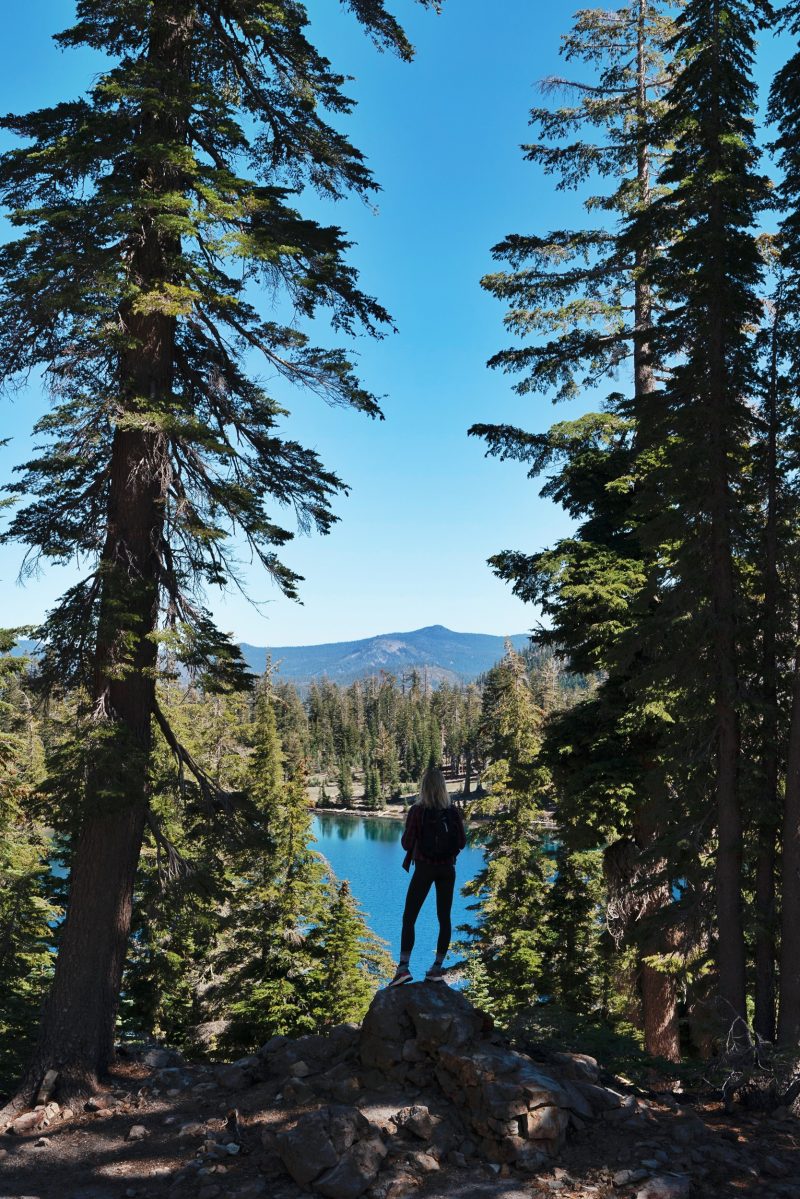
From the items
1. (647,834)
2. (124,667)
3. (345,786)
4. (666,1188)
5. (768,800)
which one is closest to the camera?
(666,1188)

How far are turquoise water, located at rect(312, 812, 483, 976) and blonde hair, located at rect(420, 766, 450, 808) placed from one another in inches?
765

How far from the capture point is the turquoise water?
41.0 metres

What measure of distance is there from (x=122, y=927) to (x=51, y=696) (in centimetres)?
255

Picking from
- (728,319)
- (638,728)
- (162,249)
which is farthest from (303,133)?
(638,728)

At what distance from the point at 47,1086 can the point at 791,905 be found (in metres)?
7.03

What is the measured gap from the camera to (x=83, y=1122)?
6684 millimetres

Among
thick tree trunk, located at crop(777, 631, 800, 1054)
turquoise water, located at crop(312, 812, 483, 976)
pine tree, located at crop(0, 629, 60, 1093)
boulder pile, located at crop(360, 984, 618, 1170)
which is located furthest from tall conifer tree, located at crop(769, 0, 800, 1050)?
turquoise water, located at crop(312, 812, 483, 976)

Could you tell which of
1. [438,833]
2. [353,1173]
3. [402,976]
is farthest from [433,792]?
[353,1173]

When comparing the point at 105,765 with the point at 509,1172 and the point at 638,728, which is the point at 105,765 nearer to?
the point at 509,1172

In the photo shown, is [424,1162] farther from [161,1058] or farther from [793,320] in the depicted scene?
[793,320]

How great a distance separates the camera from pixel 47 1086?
6.99 m

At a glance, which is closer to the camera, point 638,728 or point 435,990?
point 435,990

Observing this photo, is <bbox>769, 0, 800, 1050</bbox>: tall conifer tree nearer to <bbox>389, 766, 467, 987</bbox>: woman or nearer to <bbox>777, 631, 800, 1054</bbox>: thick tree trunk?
<bbox>777, 631, 800, 1054</bbox>: thick tree trunk

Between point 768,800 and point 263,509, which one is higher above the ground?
point 263,509
